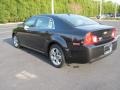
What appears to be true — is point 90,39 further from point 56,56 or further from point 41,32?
point 41,32

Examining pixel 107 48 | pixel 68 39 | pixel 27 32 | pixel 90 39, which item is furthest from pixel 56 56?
pixel 27 32

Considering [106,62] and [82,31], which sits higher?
[82,31]

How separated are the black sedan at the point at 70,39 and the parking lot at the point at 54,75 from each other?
380mm

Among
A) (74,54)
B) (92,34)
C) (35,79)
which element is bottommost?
(35,79)

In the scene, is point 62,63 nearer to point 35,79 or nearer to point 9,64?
point 35,79

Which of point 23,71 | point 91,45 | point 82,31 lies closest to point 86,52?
point 91,45

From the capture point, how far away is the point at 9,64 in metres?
6.10

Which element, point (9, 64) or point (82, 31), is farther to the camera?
point (9, 64)

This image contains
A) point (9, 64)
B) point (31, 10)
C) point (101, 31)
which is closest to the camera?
point (101, 31)

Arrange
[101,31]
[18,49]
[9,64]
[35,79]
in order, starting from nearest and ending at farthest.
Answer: [35,79] < [101,31] < [9,64] < [18,49]

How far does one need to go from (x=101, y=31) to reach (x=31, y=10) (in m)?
26.2

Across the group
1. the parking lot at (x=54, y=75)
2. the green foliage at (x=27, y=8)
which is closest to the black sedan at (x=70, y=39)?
the parking lot at (x=54, y=75)

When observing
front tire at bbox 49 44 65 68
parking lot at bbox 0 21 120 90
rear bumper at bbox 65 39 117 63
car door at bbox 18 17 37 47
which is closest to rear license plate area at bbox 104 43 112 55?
rear bumper at bbox 65 39 117 63

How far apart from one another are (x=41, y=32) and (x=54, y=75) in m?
1.69
